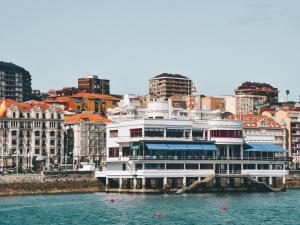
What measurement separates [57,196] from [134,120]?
65.1ft

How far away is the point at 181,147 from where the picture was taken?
484ft

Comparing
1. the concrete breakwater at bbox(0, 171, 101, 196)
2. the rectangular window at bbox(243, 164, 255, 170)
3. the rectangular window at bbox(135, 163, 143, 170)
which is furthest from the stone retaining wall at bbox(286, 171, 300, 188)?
the rectangular window at bbox(135, 163, 143, 170)

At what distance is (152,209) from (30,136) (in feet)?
272

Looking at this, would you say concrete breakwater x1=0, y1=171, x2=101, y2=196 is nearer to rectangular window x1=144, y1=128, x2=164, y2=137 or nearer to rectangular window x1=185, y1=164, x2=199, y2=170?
rectangular window x1=144, y1=128, x2=164, y2=137

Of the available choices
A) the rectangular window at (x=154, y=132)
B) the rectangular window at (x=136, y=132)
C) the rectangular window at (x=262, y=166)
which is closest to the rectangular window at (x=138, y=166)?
the rectangular window at (x=136, y=132)

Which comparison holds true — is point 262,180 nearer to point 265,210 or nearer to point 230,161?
point 230,161

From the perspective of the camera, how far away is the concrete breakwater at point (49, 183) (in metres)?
149

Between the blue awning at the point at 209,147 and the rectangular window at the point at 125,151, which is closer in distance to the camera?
the blue awning at the point at 209,147

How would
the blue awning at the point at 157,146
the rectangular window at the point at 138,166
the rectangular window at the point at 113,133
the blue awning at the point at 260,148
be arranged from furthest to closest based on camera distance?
the blue awning at the point at 260,148
the rectangular window at the point at 113,133
the rectangular window at the point at 138,166
the blue awning at the point at 157,146

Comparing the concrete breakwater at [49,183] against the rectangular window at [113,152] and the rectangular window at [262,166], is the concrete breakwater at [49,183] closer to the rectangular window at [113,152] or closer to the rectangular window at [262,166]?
the rectangular window at [113,152]

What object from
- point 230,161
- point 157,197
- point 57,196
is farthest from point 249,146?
point 57,196

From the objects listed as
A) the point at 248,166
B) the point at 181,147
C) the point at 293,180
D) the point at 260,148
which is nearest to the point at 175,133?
the point at 181,147

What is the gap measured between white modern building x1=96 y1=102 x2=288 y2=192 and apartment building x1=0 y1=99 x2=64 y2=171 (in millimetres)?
35597

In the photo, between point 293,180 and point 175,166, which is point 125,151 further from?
point 293,180
